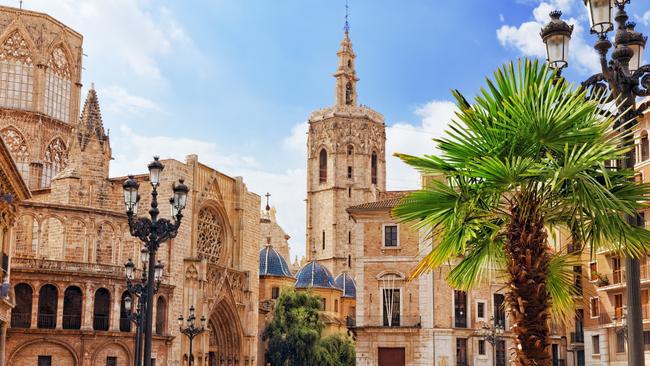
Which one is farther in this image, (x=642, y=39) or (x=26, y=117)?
(x=26, y=117)

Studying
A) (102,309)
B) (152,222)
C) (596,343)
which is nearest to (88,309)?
(102,309)

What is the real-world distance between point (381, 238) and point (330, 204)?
4983 cm

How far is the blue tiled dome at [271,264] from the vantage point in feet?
228

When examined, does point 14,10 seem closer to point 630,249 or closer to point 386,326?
point 386,326

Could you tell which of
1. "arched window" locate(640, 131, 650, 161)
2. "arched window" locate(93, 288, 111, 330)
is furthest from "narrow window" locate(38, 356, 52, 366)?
"arched window" locate(640, 131, 650, 161)

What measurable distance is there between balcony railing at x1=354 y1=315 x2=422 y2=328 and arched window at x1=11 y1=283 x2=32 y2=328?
1650cm

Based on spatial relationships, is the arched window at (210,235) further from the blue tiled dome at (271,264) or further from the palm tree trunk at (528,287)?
the palm tree trunk at (528,287)

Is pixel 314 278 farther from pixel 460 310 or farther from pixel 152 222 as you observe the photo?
pixel 152 222

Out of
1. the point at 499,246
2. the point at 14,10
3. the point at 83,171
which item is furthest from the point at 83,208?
the point at 499,246

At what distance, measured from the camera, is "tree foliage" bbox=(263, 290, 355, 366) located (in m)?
58.8

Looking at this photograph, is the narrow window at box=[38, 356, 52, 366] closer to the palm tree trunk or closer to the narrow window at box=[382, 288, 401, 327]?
the narrow window at box=[382, 288, 401, 327]

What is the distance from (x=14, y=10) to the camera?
58531 millimetres

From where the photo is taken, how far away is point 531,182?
9.90 metres

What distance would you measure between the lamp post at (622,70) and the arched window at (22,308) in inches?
1465
